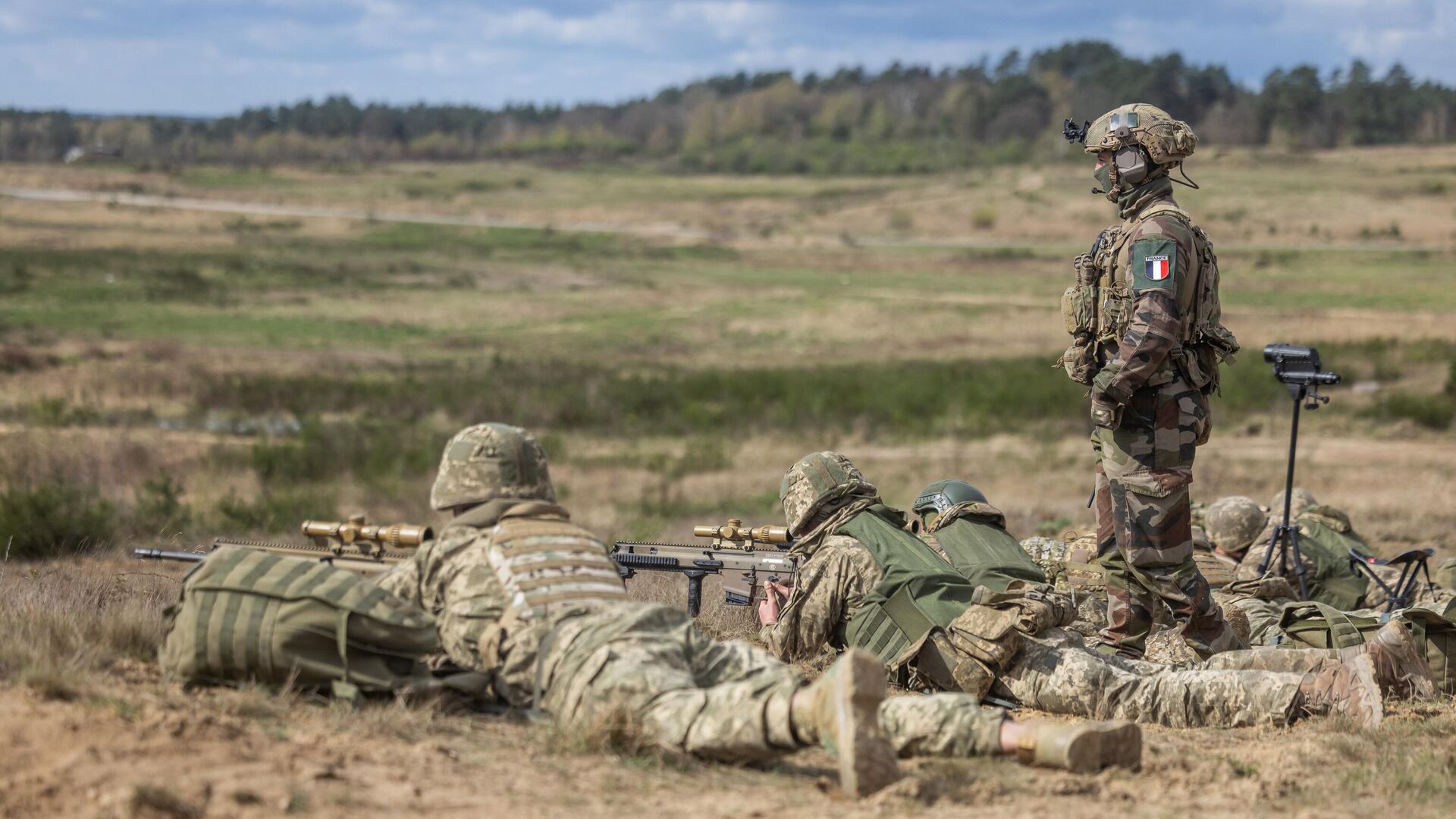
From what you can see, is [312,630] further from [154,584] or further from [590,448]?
[590,448]

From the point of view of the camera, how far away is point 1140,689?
6215mm

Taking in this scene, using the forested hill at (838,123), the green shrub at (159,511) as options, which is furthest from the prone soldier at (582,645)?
the forested hill at (838,123)

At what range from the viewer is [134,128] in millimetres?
151500

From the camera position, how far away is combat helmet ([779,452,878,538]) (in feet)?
21.5

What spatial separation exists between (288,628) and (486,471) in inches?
36.6

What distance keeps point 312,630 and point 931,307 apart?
36667 mm

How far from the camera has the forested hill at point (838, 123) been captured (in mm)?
106875

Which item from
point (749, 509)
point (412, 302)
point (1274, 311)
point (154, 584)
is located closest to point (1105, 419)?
point (154, 584)

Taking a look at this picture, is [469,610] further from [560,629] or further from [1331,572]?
[1331,572]

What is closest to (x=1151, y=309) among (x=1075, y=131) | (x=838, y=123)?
→ (x=1075, y=131)

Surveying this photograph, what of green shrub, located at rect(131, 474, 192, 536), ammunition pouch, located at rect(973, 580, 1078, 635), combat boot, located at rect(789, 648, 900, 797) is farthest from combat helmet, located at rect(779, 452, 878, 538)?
green shrub, located at rect(131, 474, 192, 536)

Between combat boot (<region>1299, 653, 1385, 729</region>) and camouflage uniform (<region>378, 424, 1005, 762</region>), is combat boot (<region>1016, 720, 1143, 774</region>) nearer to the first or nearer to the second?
camouflage uniform (<region>378, 424, 1005, 762</region>)

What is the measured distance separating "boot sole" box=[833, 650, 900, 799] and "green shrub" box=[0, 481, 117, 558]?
10.0 metres

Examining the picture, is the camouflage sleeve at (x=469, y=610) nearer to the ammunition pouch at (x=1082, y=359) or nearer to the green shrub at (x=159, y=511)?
the ammunition pouch at (x=1082, y=359)
